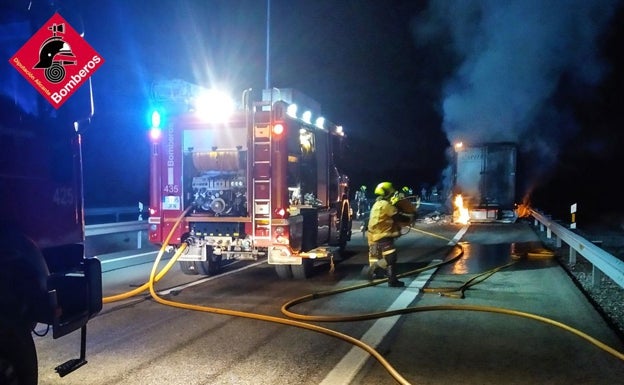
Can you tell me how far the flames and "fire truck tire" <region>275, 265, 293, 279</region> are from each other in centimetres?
1448

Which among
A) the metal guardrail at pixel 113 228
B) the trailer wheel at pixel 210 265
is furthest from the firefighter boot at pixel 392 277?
the metal guardrail at pixel 113 228

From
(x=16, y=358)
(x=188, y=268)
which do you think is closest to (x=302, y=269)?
(x=188, y=268)

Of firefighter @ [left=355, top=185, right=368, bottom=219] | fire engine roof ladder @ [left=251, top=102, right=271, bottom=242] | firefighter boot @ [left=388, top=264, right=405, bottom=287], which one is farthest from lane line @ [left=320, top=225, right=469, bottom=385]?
firefighter @ [left=355, top=185, right=368, bottom=219]

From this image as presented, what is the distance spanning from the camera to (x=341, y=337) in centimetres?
551

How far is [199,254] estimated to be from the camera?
893 cm

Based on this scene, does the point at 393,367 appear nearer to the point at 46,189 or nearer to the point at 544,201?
the point at 46,189

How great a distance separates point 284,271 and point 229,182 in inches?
71.5

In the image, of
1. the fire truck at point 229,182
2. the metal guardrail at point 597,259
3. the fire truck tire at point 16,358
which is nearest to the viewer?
the fire truck tire at point 16,358

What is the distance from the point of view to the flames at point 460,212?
72.9ft

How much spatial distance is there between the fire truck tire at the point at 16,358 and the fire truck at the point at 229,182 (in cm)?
554

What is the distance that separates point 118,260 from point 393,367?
8.05 m

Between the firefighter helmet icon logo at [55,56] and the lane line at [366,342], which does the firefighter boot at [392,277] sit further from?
the firefighter helmet icon logo at [55,56]

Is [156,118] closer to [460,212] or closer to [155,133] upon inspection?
[155,133]

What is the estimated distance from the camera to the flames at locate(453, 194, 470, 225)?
22219 mm
